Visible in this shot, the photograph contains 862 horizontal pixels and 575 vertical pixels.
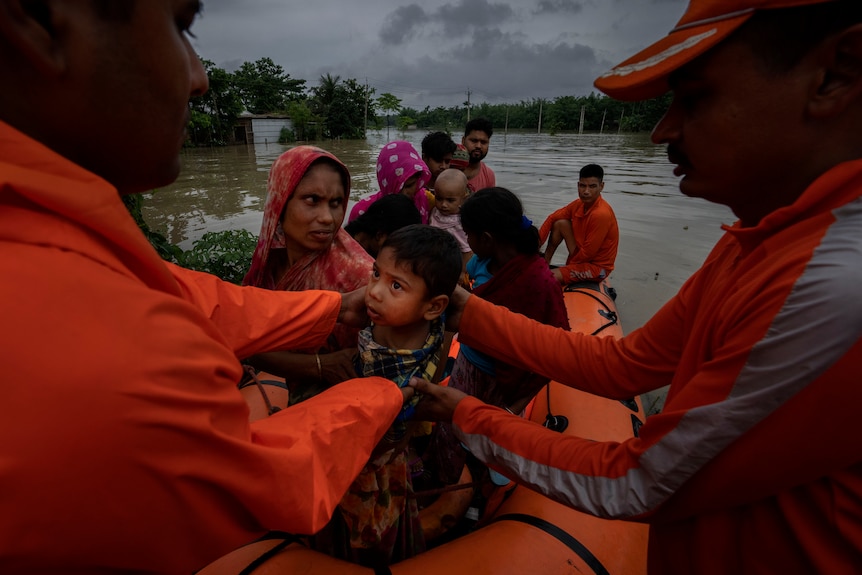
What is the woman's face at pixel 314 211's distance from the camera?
1.93m

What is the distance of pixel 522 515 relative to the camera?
6.32ft

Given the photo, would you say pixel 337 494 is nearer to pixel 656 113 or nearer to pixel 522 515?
pixel 522 515

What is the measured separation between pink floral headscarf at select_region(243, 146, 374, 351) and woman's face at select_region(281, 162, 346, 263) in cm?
3

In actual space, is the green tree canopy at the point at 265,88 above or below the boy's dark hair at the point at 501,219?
above

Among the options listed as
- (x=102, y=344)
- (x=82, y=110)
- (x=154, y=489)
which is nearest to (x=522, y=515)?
(x=154, y=489)

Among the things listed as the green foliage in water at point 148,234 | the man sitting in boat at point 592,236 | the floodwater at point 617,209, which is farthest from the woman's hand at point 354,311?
the floodwater at point 617,209

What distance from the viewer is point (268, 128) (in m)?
31.8

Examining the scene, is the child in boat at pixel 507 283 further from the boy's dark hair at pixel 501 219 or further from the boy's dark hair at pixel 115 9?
the boy's dark hair at pixel 115 9

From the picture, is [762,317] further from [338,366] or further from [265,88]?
[265,88]

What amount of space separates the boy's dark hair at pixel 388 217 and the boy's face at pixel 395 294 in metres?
1.19

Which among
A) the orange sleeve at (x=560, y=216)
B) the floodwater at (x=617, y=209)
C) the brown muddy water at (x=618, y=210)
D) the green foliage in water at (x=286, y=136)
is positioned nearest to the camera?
the orange sleeve at (x=560, y=216)

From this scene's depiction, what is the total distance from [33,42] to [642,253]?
921cm

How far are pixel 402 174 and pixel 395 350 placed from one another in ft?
7.78

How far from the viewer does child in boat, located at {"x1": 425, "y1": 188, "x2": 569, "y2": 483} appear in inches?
96.0
